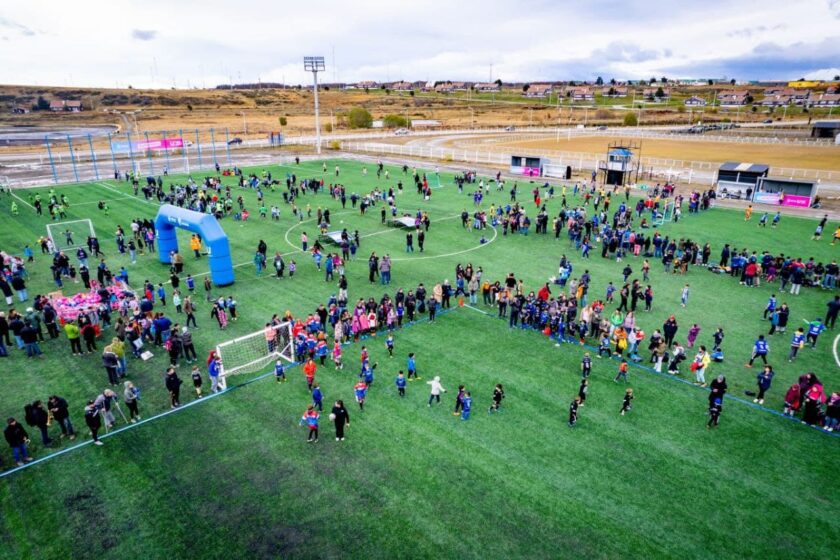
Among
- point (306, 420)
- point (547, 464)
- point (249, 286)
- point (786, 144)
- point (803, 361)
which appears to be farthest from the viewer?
point (786, 144)

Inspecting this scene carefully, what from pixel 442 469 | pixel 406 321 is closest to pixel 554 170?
pixel 406 321

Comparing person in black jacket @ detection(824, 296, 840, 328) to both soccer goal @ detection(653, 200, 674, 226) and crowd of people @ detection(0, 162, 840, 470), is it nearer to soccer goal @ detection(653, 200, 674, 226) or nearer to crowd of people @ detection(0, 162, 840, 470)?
crowd of people @ detection(0, 162, 840, 470)

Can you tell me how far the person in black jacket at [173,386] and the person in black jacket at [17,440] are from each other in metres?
3.70

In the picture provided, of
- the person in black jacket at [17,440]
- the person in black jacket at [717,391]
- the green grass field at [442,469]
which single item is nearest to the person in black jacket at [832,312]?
the green grass field at [442,469]

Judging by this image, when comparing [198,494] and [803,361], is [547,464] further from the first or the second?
[803,361]

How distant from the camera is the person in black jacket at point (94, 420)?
14656 millimetres

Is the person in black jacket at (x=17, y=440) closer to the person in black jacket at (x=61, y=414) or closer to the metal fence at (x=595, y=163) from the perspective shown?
the person in black jacket at (x=61, y=414)

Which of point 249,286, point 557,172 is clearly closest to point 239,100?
point 557,172


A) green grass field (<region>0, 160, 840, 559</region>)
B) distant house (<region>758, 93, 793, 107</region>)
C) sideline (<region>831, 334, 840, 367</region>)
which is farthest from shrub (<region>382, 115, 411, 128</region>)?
distant house (<region>758, 93, 793, 107</region>)

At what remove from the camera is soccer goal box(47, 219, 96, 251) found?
3346 centimetres

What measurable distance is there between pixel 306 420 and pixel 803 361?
18108 millimetres

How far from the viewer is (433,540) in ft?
38.9

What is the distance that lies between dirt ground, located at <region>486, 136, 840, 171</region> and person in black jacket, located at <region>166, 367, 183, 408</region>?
73.1 meters

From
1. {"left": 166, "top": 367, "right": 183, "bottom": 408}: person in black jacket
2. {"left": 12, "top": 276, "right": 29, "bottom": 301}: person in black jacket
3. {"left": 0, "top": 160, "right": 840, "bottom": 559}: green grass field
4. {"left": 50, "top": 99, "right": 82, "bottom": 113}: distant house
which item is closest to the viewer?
{"left": 0, "top": 160, "right": 840, "bottom": 559}: green grass field
